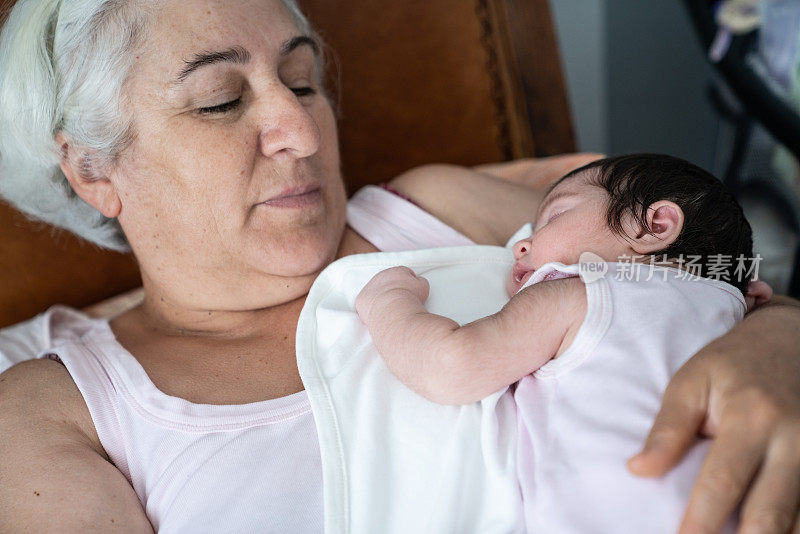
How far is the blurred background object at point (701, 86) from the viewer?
2.02 meters

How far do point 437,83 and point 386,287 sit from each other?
117 cm

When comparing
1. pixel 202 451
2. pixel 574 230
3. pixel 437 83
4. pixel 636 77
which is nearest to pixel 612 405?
pixel 574 230

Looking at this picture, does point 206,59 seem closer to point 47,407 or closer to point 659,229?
point 47,407

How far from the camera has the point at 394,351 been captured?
1.04 metres

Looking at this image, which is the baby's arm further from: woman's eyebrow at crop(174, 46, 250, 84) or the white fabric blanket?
woman's eyebrow at crop(174, 46, 250, 84)

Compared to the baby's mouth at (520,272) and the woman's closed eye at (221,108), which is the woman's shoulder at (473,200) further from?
the woman's closed eye at (221,108)

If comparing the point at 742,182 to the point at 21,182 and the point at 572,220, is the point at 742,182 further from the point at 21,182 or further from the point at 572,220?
the point at 21,182

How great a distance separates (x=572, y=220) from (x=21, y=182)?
1219mm

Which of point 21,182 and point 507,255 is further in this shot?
point 21,182

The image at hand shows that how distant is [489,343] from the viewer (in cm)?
95

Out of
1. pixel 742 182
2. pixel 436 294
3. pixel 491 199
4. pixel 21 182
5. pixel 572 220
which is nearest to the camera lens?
pixel 572 220

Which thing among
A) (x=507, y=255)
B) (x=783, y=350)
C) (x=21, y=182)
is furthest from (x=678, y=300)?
(x=21, y=182)

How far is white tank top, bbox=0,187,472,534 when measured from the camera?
1067mm

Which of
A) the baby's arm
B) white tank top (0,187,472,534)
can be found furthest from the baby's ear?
white tank top (0,187,472,534)
